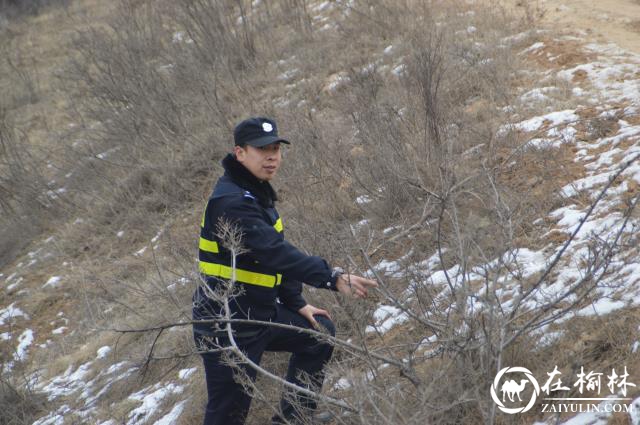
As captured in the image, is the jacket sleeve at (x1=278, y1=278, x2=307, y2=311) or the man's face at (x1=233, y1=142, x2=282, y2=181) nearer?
the man's face at (x1=233, y1=142, x2=282, y2=181)

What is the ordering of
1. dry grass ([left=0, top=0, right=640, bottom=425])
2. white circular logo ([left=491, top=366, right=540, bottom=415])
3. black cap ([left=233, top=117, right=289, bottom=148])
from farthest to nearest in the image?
dry grass ([left=0, top=0, right=640, bottom=425]) → black cap ([left=233, top=117, right=289, bottom=148]) → white circular logo ([left=491, top=366, right=540, bottom=415])

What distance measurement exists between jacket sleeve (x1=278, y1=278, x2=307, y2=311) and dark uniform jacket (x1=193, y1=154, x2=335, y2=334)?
0.13m

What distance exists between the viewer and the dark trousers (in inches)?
137

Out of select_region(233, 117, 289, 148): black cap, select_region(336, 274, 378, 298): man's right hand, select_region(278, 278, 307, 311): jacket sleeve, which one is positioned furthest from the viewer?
select_region(278, 278, 307, 311): jacket sleeve

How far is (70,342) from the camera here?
7418mm

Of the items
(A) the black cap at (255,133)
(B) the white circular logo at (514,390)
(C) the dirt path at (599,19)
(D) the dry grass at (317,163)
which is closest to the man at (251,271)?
(A) the black cap at (255,133)

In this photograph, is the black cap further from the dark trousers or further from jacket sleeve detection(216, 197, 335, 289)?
the dark trousers

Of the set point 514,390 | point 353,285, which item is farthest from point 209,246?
point 514,390

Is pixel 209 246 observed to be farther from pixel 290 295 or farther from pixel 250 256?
pixel 290 295

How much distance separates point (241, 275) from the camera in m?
3.48

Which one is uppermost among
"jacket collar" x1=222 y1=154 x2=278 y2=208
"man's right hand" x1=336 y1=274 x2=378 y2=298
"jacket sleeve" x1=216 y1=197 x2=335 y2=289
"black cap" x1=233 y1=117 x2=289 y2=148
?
"black cap" x1=233 y1=117 x2=289 y2=148

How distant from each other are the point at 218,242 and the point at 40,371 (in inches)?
174

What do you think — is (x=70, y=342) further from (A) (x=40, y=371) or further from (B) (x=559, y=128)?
(B) (x=559, y=128)

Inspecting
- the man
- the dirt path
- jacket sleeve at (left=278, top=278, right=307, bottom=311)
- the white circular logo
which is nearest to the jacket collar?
the man
